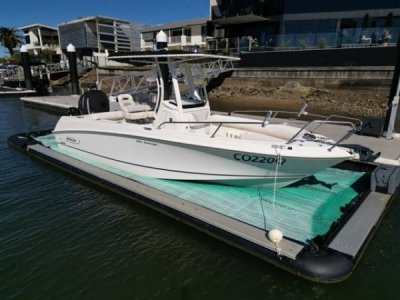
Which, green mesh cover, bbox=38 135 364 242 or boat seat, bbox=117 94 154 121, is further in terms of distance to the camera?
boat seat, bbox=117 94 154 121

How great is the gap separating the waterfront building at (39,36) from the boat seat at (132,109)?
2466 inches

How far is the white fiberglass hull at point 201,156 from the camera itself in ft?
16.4

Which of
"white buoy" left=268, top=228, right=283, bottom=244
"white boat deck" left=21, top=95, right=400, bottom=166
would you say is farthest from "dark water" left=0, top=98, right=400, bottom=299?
"white boat deck" left=21, top=95, right=400, bottom=166

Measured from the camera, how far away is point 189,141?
557 centimetres

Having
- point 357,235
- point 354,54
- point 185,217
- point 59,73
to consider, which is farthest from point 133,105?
point 59,73

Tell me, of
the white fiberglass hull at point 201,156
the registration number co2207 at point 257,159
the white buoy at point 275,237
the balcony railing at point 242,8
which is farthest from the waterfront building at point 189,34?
the white buoy at point 275,237

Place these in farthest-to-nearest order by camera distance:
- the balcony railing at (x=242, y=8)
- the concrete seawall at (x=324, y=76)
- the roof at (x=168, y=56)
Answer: the balcony railing at (x=242, y=8) < the concrete seawall at (x=324, y=76) < the roof at (x=168, y=56)

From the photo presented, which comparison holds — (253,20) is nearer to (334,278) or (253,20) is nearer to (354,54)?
(354,54)

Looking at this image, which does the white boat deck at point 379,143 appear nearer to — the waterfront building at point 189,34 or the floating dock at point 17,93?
the floating dock at point 17,93

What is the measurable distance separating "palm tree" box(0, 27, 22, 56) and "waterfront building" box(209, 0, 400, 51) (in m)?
49.1

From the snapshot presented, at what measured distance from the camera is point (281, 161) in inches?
198

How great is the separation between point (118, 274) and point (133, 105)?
4.63 meters

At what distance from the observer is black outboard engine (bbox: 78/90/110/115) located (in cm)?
867

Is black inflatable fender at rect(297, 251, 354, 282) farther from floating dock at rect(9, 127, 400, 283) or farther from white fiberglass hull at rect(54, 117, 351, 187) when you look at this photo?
white fiberglass hull at rect(54, 117, 351, 187)
